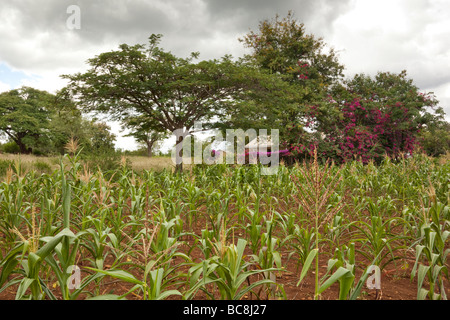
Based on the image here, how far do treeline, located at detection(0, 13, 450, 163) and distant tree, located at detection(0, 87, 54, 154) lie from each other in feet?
41.1

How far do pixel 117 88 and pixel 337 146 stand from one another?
1025 cm

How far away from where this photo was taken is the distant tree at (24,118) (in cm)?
2470

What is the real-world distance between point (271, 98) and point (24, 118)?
23982mm

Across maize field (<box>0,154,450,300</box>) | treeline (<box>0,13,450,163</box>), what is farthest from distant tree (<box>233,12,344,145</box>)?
maize field (<box>0,154,450,300</box>)

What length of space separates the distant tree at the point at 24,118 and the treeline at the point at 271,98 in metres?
12.5

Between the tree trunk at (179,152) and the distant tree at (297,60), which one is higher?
the distant tree at (297,60)

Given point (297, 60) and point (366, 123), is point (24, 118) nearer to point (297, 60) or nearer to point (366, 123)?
point (297, 60)

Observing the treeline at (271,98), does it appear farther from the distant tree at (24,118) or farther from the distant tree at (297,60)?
the distant tree at (24,118)

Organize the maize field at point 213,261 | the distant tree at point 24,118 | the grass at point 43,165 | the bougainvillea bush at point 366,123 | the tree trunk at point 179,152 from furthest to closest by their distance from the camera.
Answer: the distant tree at point 24,118, the bougainvillea bush at point 366,123, the tree trunk at point 179,152, the grass at point 43,165, the maize field at point 213,261

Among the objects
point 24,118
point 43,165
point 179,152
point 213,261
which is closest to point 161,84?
point 179,152

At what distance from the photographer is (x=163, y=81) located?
9.89m

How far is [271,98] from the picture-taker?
34.1 ft

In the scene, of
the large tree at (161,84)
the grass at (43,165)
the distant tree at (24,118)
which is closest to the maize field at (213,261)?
the grass at (43,165)
